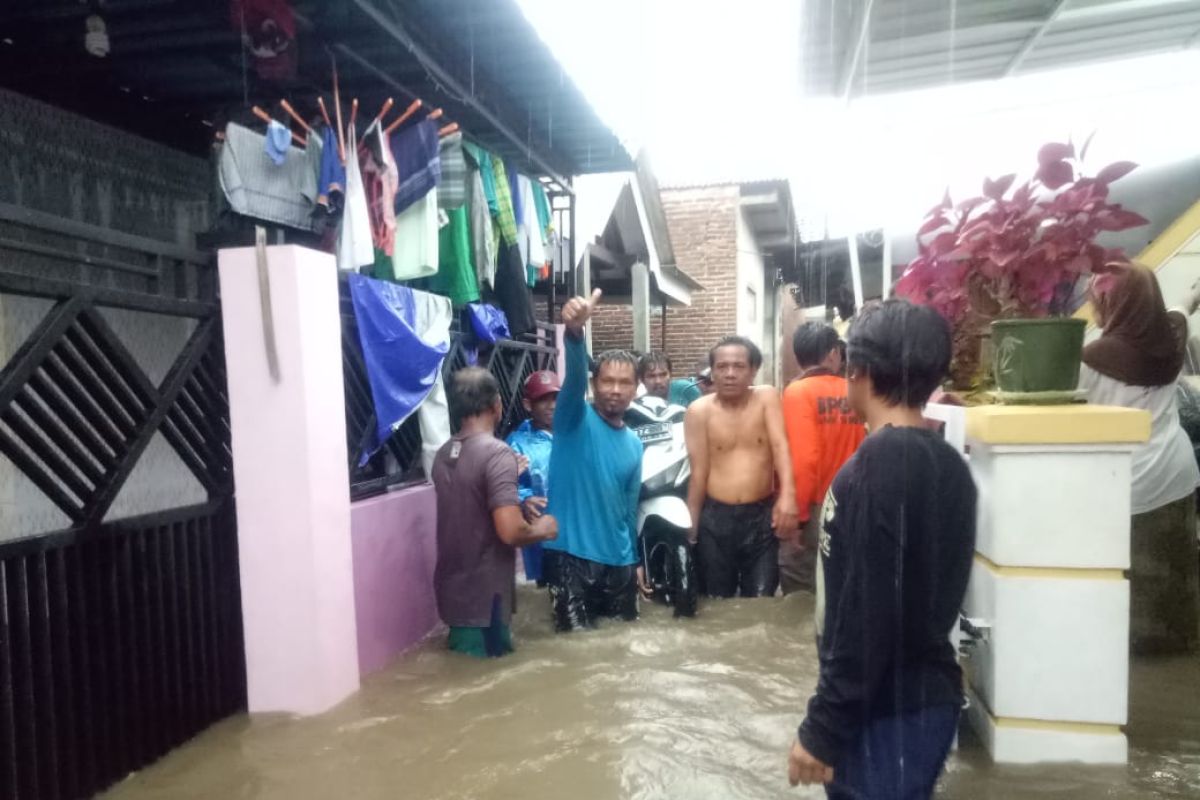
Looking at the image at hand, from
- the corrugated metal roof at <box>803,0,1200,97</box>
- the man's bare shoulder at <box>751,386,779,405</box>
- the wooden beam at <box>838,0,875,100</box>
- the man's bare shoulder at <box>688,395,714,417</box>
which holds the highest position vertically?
the corrugated metal roof at <box>803,0,1200,97</box>

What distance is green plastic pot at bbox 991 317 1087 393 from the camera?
272cm

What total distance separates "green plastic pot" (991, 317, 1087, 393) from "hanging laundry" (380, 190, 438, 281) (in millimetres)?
3475

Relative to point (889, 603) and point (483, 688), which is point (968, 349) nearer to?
point (889, 603)

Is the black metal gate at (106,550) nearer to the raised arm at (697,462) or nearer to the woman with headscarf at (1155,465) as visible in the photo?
the raised arm at (697,462)

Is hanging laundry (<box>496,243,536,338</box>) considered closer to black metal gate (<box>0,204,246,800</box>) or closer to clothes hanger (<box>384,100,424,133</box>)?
clothes hanger (<box>384,100,424,133</box>)

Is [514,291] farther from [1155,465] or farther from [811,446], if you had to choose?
[1155,465]

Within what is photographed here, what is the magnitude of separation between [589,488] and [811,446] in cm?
151

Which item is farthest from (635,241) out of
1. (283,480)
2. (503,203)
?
(283,480)

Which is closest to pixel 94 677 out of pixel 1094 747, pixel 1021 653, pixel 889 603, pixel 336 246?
pixel 336 246

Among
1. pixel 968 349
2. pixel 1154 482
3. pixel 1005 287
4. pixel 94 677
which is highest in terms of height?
pixel 1005 287

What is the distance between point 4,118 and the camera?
448 cm

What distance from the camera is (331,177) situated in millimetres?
4367

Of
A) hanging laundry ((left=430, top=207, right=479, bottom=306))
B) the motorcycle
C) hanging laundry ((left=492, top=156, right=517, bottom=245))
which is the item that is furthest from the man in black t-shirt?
hanging laundry ((left=492, top=156, right=517, bottom=245))

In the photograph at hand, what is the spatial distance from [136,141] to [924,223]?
545cm
